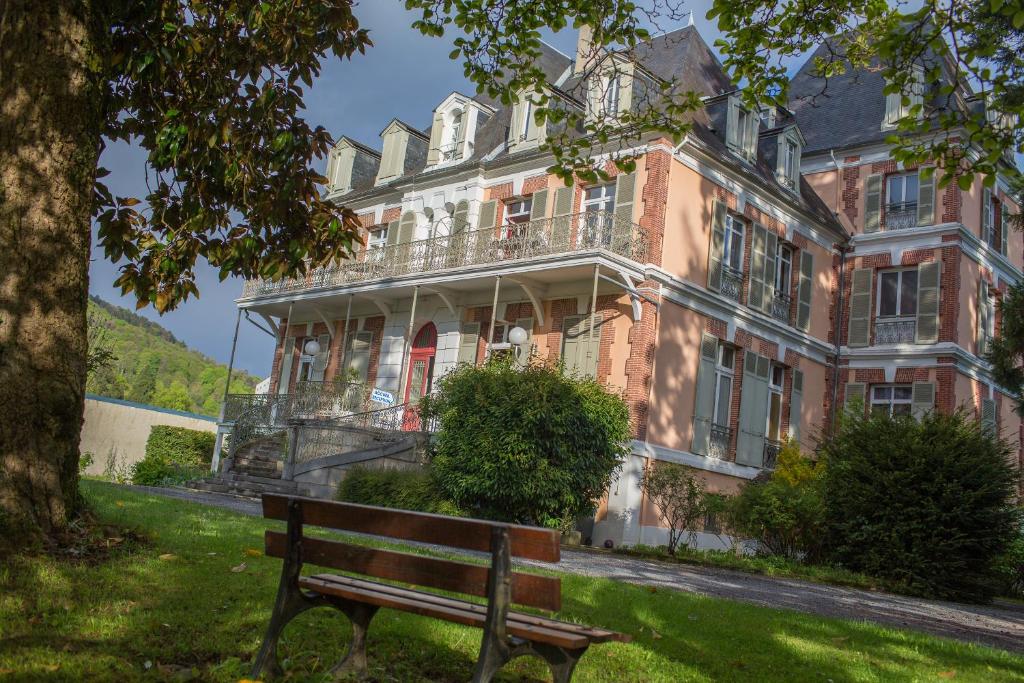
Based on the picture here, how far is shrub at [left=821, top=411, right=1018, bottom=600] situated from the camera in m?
12.8

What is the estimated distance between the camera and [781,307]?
897 inches

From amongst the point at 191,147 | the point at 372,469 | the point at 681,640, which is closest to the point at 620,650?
the point at 681,640

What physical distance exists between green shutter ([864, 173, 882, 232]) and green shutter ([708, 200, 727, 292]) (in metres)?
5.37

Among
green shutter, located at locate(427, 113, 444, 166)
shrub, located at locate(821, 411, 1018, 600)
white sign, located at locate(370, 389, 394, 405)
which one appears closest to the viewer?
shrub, located at locate(821, 411, 1018, 600)

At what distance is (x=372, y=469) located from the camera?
17.6m

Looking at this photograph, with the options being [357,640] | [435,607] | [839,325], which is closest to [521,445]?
[357,640]

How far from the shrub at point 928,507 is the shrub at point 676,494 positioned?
2516mm

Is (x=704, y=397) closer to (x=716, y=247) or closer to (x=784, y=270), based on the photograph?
(x=716, y=247)

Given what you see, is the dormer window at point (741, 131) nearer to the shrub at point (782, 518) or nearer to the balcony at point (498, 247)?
the balcony at point (498, 247)

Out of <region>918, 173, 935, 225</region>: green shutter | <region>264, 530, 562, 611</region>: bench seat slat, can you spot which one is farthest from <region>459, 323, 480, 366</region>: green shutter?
<region>264, 530, 562, 611</region>: bench seat slat

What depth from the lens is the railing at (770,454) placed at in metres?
21.5

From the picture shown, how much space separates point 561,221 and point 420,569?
55.5ft

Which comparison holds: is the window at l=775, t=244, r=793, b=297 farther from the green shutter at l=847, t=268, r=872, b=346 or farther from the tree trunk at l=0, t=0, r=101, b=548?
the tree trunk at l=0, t=0, r=101, b=548

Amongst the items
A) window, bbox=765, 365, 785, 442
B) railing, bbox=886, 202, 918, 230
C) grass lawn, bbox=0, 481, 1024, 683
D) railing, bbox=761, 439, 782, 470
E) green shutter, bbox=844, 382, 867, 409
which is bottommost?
grass lawn, bbox=0, 481, 1024, 683
